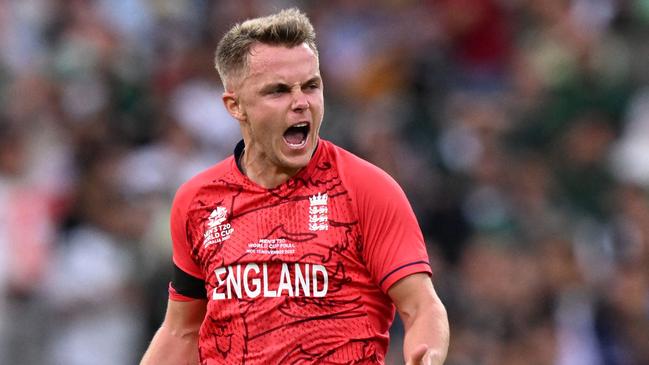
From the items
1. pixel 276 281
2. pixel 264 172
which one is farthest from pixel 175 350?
pixel 264 172

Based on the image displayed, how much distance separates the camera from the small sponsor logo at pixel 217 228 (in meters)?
5.05

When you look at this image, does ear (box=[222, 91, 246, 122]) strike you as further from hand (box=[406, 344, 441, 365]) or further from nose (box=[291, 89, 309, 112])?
hand (box=[406, 344, 441, 365])

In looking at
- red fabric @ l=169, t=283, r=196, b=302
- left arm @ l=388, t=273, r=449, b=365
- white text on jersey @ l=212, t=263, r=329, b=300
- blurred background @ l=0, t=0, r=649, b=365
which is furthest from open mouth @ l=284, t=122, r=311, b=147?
blurred background @ l=0, t=0, r=649, b=365

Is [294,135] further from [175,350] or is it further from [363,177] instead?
[175,350]

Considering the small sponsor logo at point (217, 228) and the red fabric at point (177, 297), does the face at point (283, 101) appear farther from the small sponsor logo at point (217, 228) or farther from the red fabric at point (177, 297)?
the red fabric at point (177, 297)

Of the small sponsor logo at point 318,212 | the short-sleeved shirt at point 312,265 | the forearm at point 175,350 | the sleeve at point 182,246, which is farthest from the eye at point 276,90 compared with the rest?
the forearm at point 175,350

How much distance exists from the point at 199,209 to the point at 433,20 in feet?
24.4

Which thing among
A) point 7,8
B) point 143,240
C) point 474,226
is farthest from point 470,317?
point 7,8

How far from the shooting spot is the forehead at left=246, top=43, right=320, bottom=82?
4922 millimetres

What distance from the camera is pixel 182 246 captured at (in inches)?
208

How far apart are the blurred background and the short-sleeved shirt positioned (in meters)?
4.04

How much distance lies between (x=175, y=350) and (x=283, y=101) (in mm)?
1165

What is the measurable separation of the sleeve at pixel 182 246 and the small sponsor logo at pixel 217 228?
0.46ft

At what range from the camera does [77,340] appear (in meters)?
9.88
